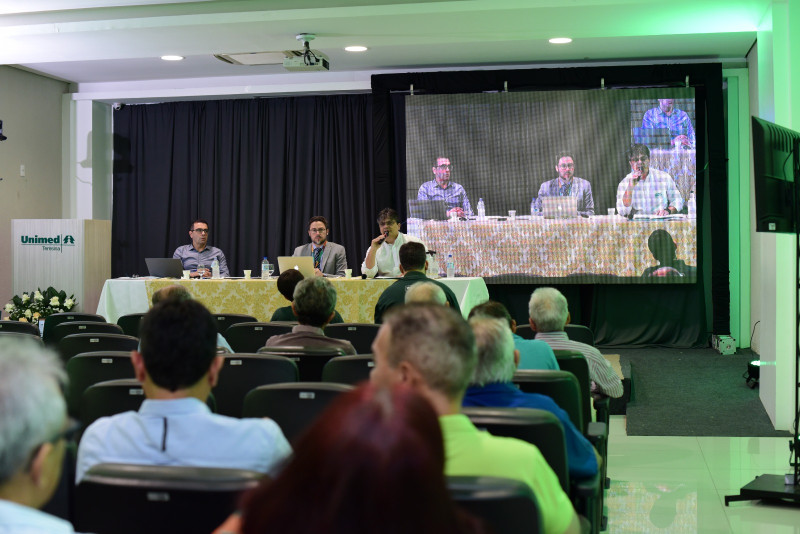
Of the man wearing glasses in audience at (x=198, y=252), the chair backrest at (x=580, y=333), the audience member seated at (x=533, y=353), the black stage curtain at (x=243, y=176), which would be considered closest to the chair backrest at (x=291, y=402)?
the audience member seated at (x=533, y=353)

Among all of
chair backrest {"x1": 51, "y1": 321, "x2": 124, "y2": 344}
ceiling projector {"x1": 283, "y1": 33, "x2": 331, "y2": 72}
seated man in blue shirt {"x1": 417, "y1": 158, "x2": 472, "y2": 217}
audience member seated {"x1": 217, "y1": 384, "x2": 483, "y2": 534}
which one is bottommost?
chair backrest {"x1": 51, "y1": 321, "x2": 124, "y2": 344}

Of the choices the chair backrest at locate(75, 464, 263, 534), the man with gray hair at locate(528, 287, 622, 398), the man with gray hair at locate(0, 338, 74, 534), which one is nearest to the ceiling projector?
the man with gray hair at locate(528, 287, 622, 398)

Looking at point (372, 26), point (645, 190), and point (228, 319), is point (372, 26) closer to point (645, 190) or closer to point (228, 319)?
point (228, 319)

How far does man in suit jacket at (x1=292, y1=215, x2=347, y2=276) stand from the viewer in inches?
322

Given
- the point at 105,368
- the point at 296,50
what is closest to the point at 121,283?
the point at 296,50

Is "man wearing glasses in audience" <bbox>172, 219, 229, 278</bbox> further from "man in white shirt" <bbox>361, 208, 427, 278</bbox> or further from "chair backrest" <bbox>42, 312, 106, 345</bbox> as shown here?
"chair backrest" <bbox>42, 312, 106, 345</bbox>

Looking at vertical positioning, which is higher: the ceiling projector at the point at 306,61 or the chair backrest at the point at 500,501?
the ceiling projector at the point at 306,61

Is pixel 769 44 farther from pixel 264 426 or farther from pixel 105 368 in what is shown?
pixel 264 426

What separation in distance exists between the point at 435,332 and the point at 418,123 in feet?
24.9

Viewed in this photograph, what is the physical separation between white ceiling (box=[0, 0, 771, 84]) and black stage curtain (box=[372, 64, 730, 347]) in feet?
1.27

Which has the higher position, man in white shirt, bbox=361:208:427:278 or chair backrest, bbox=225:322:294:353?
man in white shirt, bbox=361:208:427:278

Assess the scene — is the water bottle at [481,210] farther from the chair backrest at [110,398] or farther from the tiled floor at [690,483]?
the chair backrest at [110,398]

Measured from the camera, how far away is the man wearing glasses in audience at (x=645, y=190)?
886 cm

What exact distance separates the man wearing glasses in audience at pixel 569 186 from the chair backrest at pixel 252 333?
195 inches
